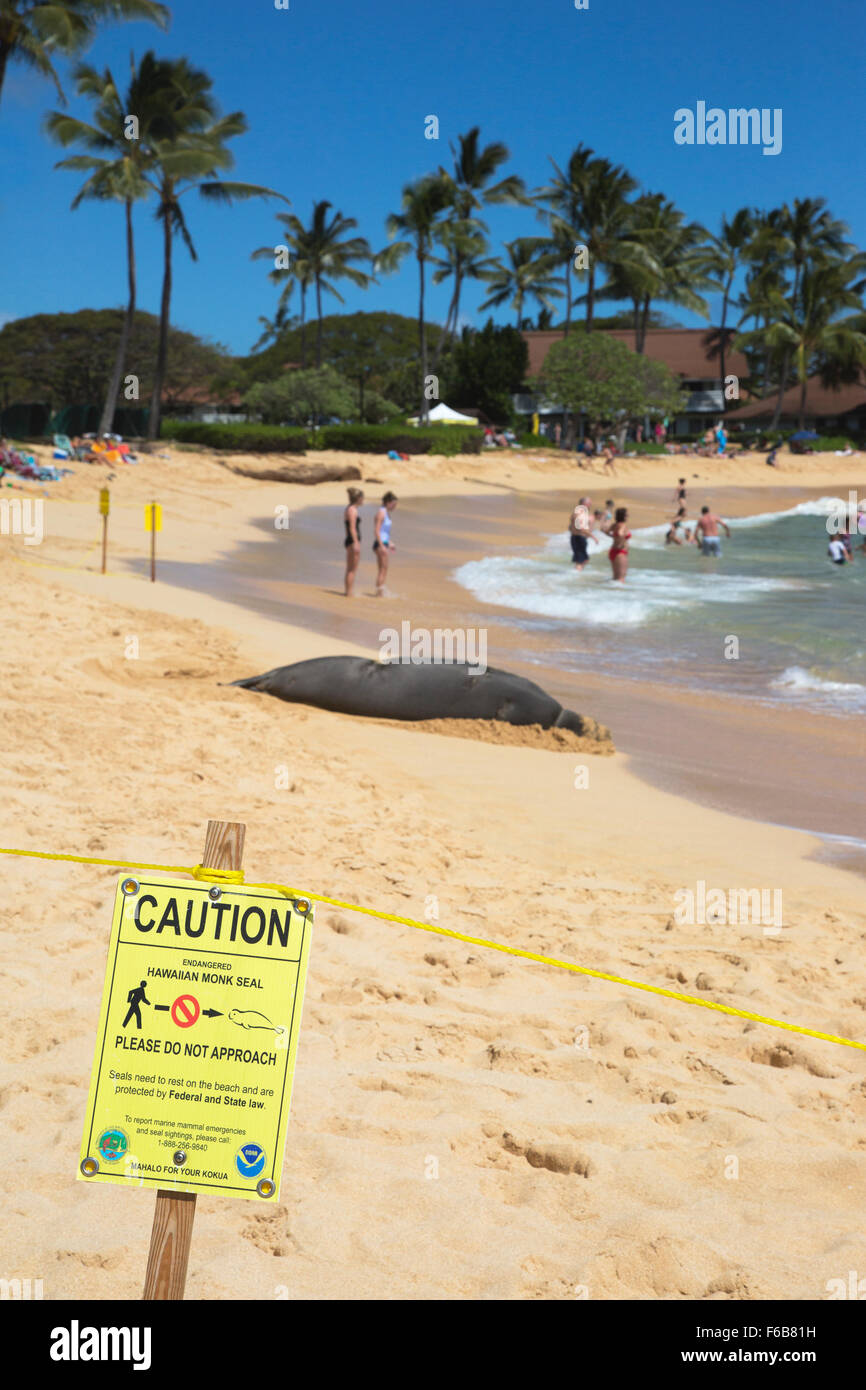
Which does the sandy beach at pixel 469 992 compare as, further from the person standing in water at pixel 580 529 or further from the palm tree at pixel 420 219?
the palm tree at pixel 420 219

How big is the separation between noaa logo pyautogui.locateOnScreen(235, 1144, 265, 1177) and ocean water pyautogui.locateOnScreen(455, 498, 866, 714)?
30.9 ft

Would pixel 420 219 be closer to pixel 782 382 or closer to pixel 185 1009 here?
pixel 782 382

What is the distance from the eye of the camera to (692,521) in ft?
118

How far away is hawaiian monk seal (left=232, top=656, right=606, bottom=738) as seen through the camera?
8648mm

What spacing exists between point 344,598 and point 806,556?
1493 cm

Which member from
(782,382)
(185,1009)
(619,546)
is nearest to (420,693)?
(185,1009)

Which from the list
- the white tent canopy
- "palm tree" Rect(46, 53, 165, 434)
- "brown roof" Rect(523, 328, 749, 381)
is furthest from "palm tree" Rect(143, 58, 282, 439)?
"brown roof" Rect(523, 328, 749, 381)

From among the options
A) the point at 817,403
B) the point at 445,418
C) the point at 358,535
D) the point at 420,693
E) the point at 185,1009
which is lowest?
the point at 420,693

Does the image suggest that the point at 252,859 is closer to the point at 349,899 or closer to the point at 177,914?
the point at 349,899

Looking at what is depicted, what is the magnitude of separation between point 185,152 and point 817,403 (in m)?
41.2

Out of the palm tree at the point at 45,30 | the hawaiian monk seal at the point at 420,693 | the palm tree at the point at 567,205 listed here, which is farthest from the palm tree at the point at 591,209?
the hawaiian monk seal at the point at 420,693

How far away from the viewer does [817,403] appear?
64250mm

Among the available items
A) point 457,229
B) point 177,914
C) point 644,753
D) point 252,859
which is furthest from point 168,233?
point 177,914

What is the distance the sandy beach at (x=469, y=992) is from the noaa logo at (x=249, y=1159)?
66 cm
